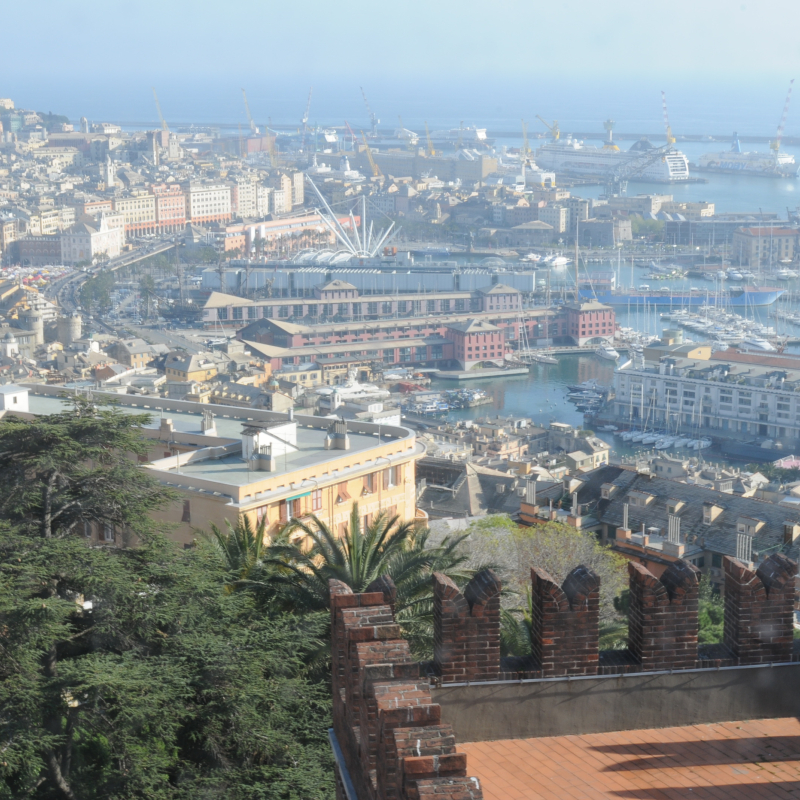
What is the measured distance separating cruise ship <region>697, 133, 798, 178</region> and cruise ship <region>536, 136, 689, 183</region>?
2976 millimetres

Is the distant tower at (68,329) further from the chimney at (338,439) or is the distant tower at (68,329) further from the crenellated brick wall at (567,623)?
the crenellated brick wall at (567,623)

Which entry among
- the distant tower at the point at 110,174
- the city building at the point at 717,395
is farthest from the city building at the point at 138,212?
the city building at the point at 717,395

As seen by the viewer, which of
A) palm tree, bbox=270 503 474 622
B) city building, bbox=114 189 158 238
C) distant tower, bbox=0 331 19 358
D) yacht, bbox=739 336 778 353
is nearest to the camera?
palm tree, bbox=270 503 474 622

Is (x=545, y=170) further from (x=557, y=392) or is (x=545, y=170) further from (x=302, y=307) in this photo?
(x=557, y=392)

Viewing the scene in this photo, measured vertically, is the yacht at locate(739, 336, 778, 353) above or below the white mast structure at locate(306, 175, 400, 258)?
below

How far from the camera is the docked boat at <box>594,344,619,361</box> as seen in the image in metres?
23.7

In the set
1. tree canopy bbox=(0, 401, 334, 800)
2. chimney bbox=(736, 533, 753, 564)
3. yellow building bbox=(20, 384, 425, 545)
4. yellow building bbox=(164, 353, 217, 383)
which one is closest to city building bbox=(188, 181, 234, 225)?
yellow building bbox=(164, 353, 217, 383)

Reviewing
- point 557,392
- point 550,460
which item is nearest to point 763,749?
point 550,460

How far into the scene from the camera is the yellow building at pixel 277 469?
512cm

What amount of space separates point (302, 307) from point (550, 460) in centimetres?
1423

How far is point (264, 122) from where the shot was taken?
3706 inches

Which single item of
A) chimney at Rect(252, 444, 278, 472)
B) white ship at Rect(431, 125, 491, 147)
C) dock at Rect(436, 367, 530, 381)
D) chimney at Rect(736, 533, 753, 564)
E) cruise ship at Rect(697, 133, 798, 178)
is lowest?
dock at Rect(436, 367, 530, 381)

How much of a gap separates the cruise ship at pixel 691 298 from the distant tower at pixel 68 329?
39.8ft

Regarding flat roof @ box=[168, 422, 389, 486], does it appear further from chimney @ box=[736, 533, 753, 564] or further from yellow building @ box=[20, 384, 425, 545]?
Result: chimney @ box=[736, 533, 753, 564]
